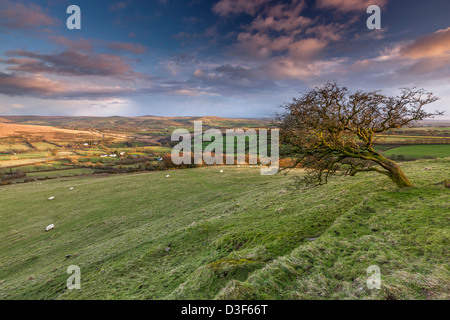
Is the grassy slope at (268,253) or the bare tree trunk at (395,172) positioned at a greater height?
the bare tree trunk at (395,172)

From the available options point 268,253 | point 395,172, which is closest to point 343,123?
point 395,172

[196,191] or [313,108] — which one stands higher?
[313,108]

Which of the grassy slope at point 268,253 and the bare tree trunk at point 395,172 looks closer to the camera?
the grassy slope at point 268,253

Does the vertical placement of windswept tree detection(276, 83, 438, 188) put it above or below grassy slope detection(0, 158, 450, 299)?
above

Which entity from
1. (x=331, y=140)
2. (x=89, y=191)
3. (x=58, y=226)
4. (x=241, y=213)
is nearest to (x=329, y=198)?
(x=331, y=140)

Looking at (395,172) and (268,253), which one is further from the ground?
(395,172)

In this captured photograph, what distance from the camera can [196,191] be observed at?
29125 mm

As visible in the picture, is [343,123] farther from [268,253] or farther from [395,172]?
[268,253]

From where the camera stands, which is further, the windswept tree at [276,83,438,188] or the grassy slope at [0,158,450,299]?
the windswept tree at [276,83,438,188]

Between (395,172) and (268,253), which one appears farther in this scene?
(395,172)

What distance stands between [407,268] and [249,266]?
4797mm

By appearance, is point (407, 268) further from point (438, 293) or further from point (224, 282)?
point (224, 282)

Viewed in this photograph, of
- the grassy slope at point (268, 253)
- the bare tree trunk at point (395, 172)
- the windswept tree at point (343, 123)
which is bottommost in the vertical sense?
the grassy slope at point (268, 253)

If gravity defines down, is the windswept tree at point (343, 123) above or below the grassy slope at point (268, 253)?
above
